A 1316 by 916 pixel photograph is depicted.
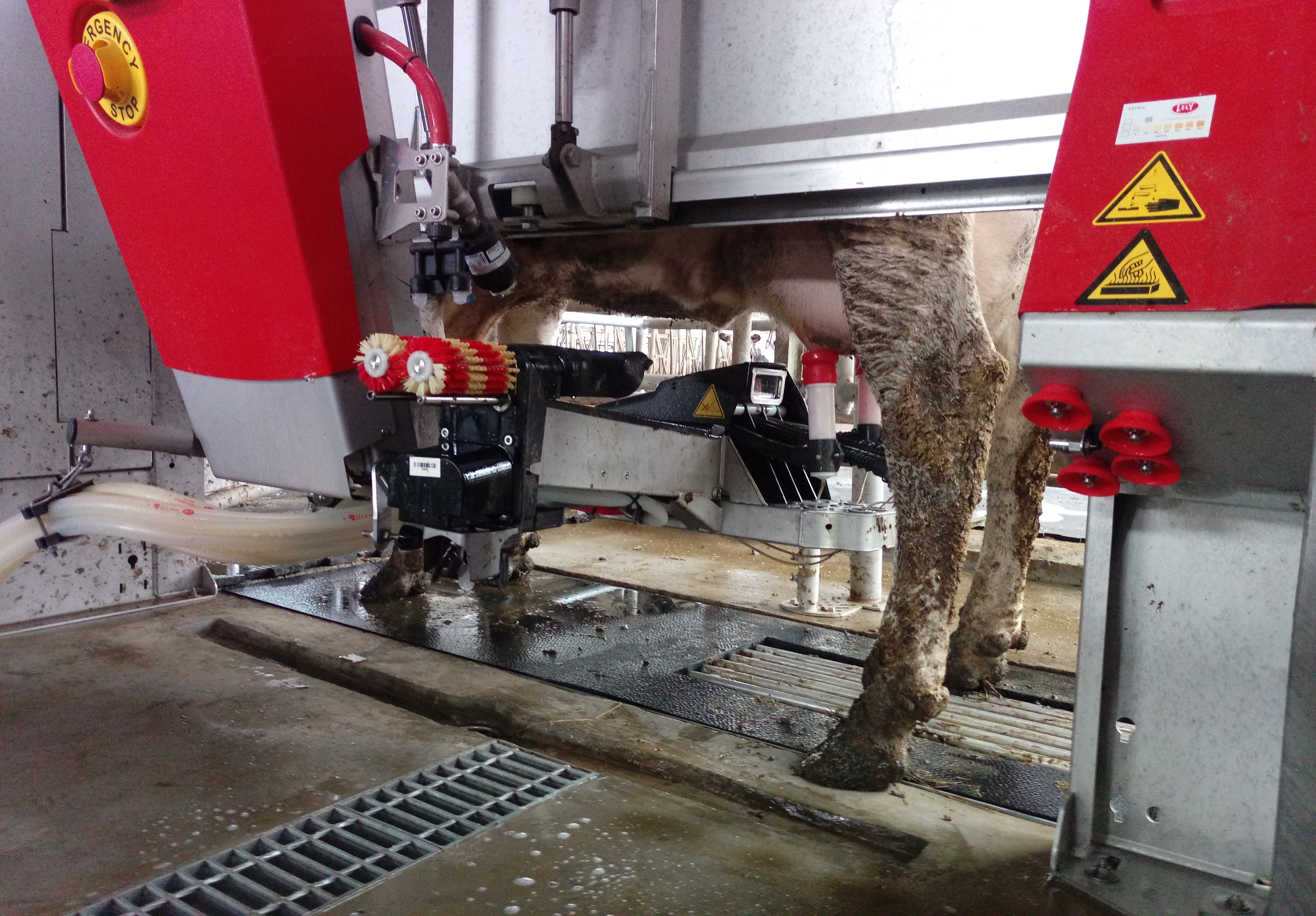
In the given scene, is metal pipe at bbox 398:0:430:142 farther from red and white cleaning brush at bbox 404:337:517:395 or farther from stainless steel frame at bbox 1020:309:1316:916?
stainless steel frame at bbox 1020:309:1316:916

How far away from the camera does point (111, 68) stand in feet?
6.66

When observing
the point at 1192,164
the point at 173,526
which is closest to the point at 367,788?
the point at 173,526

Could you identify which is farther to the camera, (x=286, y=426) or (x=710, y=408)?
(x=710, y=408)

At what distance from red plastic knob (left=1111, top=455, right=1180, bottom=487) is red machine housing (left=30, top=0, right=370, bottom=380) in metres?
1.69

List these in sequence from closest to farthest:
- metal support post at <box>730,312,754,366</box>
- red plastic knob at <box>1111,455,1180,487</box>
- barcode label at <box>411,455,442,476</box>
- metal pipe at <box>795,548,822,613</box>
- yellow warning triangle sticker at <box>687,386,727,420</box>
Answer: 1. red plastic knob at <box>1111,455,1180,487</box>
2. barcode label at <box>411,455,442,476</box>
3. yellow warning triangle sticker at <box>687,386,727,420</box>
4. metal pipe at <box>795,548,822,613</box>
5. metal support post at <box>730,312,754,366</box>

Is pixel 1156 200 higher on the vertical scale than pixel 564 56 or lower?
lower

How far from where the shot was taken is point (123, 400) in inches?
119

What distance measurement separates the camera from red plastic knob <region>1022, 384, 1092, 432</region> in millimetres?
1154

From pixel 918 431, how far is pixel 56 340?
8.71 ft

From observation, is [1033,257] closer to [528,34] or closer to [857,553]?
[528,34]

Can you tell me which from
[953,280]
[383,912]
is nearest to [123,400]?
[383,912]

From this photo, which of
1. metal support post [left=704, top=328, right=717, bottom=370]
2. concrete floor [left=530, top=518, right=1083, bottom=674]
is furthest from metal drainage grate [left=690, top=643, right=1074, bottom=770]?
metal support post [left=704, top=328, right=717, bottom=370]

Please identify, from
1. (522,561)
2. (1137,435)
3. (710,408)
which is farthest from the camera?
(522,561)

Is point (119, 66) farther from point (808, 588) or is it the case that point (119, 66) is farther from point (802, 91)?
point (808, 588)
